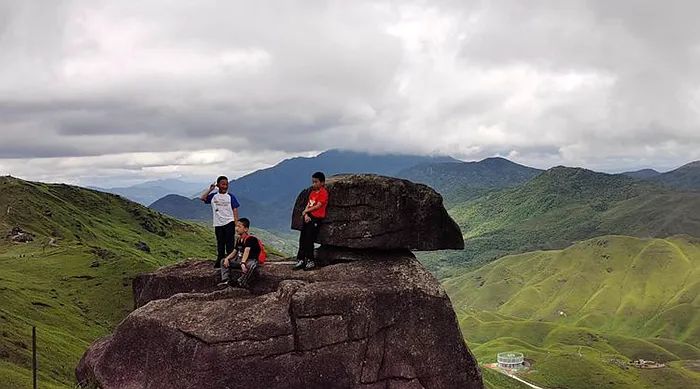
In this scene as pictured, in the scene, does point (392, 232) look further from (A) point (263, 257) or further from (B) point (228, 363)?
(B) point (228, 363)

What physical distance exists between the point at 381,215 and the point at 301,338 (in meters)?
9.93

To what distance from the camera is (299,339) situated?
112ft

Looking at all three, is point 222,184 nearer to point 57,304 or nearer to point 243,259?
point 243,259

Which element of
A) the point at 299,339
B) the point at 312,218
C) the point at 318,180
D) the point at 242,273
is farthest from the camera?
the point at 312,218

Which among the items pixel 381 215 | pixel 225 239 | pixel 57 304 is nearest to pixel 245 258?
pixel 225 239

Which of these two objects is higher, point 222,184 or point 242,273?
point 222,184

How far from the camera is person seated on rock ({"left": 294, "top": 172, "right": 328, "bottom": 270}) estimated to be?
128ft

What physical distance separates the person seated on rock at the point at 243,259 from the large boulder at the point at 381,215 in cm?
451

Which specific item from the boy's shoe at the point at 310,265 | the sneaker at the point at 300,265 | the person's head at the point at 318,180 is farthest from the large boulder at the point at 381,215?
the sneaker at the point at 300,265

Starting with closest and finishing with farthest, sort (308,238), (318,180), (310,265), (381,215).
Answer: (318,180)
(381,215)
(308,238)
(310,265)

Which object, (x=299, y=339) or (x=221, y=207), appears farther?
(x=221, y=207)

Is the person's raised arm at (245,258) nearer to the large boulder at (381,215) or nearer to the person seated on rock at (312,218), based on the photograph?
the person seated on rock at (312,218)

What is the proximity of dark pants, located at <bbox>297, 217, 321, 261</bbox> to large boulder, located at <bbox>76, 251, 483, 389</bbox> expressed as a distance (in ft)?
7.61

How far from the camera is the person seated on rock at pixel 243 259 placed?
38.3 m
